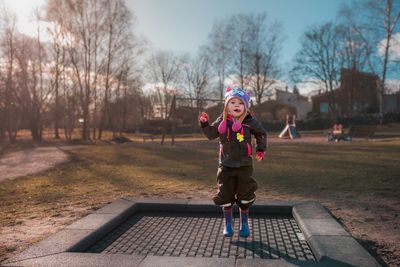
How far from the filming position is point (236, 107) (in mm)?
4645

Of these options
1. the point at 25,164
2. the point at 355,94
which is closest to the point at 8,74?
the point at 25,164

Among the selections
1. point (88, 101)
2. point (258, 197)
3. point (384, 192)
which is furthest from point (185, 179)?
Answer: point (88, 101)

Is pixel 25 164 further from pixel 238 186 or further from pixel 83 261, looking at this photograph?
pixel 83 261

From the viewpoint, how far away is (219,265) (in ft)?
10.6

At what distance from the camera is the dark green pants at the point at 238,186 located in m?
4.54

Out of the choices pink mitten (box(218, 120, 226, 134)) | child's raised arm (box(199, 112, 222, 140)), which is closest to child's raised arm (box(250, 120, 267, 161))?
pink mitten (box(218, 120, 226, 134))

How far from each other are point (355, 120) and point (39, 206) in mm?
47686

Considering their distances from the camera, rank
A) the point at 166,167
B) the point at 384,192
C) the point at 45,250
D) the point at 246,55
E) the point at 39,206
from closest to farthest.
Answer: the point at 45,250 < the point at 39,206 < the point at 384,192 < the point at 166,167 < the point at 246,55

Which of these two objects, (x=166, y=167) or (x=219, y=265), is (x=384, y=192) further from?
(x=166, y=167)

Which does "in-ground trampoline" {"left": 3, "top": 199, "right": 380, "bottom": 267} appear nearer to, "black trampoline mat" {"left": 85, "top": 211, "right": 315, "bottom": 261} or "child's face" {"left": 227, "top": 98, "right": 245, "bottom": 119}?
"black trampoline mat" {"left": 85, "top": 211, "right": 315, "bottom": 261}

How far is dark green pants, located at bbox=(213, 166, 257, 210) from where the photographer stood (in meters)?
4.54

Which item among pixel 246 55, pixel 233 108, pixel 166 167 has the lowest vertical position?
pixel 166 167

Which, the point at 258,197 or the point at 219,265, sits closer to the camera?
the point at 219,265

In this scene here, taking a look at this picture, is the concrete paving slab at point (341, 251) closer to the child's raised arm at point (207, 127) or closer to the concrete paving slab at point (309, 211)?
the concrete paving slab at point (309, 211)
